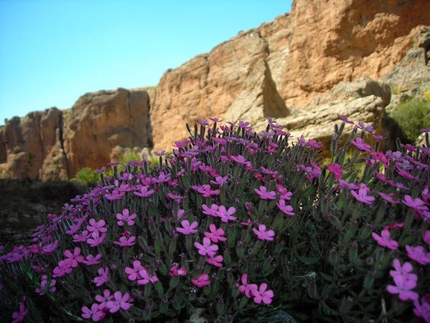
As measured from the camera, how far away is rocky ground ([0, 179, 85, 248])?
433 centimetres

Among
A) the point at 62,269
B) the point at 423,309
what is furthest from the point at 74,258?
the point at 423,309

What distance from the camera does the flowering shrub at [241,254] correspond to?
4.19ft

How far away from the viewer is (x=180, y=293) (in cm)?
138

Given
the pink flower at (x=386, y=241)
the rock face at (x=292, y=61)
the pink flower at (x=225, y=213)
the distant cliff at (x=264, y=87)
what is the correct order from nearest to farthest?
1. the pink flower at (x=386, y=241)
2. the pink flower at (x=225, y=213)
3. the distant cliff at (x=264, y=87)
4. the rock face at (x=292, y=61)

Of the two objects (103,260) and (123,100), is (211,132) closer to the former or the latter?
(103,260)

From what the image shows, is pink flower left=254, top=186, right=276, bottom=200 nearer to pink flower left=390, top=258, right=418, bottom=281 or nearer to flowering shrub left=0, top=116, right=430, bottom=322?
flowering shrub left=0, top=116, right=430, bottom=322

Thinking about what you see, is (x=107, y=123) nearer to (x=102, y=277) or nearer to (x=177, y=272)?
(x=102, y=277)

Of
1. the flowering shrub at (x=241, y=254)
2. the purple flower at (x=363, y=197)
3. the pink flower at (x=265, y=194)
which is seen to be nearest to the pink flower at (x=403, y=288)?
the flowering shrub at (x=241, y=254)

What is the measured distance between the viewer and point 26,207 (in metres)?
5.85

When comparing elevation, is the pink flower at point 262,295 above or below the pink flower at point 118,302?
below

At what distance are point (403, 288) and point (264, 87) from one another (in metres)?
9.79

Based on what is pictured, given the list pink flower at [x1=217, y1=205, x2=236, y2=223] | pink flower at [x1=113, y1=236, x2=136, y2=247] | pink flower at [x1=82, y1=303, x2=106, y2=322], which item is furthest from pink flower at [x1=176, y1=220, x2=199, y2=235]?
pink flower at [x1=82, y1=303, x2=106, y2=322]

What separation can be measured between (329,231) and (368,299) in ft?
1.13

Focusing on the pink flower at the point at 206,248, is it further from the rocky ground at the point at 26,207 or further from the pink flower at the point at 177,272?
the rocky ground at the point at 26,207
